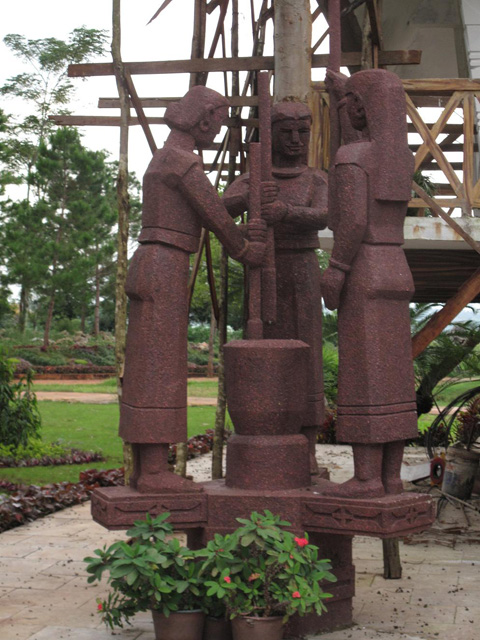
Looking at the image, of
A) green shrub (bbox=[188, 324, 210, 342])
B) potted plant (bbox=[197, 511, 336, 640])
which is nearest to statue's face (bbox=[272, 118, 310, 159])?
potted plant (bbox=[197, 511, 336, 640])

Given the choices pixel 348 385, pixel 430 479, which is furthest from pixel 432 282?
pixel 348 385

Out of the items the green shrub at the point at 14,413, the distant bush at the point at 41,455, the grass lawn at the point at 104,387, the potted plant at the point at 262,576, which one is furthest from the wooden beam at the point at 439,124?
the grass lawn at the point at 104,387

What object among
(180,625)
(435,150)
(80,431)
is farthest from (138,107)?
(80,431)

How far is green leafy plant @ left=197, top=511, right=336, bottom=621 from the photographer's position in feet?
13.5

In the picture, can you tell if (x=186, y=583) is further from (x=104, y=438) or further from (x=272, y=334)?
(x=104, y=438)

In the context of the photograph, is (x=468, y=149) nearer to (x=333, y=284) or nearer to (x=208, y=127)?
(x=208, y=127)

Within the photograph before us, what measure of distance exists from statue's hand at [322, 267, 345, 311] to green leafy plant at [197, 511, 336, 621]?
1.15m

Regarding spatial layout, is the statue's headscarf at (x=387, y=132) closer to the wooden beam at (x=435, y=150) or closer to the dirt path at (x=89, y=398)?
the wooden beam at (x=435, y=150)

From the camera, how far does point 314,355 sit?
5.30 meters

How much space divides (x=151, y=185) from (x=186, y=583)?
80.2 inches

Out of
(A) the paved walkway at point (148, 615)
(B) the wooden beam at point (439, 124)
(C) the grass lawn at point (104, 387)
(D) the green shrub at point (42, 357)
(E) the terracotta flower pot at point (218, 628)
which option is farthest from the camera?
(D) the green shrub at point (42, 357)

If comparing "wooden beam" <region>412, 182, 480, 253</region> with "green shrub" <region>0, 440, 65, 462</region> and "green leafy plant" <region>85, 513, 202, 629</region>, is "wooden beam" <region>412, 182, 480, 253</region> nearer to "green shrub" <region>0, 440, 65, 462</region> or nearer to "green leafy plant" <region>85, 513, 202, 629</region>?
"green leafy plant" <region>85, 513, 202, 629</region>

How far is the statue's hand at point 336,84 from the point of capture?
482 centimetres

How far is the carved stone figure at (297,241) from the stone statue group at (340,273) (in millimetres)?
231
